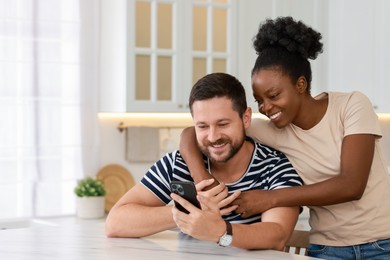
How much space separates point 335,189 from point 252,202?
0.88 feet

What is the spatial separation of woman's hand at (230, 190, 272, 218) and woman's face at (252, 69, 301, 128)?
278mm

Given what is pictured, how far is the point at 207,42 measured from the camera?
446 centimetres

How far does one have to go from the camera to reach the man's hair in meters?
2.21

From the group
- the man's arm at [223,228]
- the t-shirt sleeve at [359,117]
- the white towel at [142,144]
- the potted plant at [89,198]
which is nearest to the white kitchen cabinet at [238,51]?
the white towel at [142,144]

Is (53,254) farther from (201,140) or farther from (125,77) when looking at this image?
(125,77)

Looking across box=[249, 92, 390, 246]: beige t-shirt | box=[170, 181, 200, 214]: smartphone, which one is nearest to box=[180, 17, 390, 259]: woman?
box=[249, 92, 390, 246]: beige t-shirt

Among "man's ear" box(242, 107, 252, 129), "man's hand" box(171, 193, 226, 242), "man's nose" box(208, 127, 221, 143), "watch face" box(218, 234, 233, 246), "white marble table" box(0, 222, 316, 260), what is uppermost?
"man's ear" box(242, 107, 252, 129)

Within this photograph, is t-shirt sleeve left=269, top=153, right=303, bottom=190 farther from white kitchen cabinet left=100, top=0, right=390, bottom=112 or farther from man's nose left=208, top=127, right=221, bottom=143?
white kitchen cabinet left=100, top=0, right=390, bottom=112

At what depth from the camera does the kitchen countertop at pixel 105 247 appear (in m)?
1.94

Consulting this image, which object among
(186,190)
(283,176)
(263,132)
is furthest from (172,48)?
(186,190)

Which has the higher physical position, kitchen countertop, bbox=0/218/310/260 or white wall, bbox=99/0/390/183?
white wall, bbox=99/0/390/183

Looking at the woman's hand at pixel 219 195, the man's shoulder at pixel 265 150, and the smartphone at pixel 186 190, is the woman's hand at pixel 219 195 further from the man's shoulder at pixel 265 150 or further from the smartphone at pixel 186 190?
the man's shoulder at pixel 265 150

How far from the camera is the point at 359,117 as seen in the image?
7.20ft

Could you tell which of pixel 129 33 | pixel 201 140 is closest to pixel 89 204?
pixel 129 33
